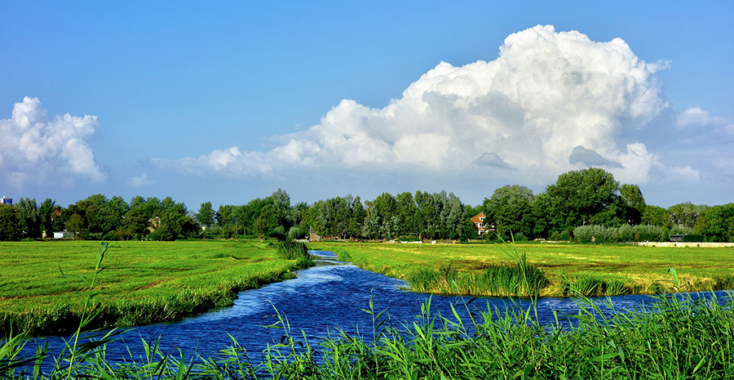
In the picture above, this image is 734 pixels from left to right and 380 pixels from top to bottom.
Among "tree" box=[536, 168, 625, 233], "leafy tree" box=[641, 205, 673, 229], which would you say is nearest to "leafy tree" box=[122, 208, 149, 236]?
"tree" box=[536, 168, 625, 233]

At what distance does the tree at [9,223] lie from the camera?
10088cm

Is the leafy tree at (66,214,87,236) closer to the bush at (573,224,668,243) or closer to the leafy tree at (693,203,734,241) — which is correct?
the bush at (573,224,668,243)

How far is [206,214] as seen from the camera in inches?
7653

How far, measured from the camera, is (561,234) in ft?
413

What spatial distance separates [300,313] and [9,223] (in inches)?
4117

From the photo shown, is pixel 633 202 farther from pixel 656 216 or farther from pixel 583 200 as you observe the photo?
pixel 583 200

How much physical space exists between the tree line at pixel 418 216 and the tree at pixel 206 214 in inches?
1186

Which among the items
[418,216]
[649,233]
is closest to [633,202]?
[649,233]

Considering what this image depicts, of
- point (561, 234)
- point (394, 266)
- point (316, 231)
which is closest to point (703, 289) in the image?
point (394, 266)

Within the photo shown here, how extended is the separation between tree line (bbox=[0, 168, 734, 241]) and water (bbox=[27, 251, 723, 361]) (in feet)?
297

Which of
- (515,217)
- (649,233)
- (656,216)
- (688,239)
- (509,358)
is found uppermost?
(656,216)

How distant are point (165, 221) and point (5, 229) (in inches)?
1316

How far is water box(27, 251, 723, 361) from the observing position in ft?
53.4

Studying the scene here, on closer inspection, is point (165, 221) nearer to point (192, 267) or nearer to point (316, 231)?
point (316, 231)
